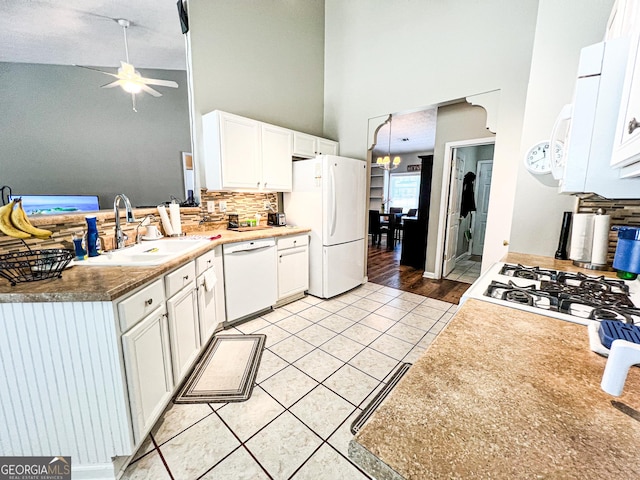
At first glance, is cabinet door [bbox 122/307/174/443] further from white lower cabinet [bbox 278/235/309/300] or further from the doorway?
the doorway

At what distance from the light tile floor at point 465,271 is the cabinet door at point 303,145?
2910 millimetres

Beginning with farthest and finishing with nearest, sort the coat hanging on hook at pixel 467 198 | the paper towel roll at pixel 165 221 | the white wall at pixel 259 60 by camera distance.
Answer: the coat hanging on hook at pixel 467 198 < the white wall at pixel 259 60 < the paper towel roll at pixel 165 221

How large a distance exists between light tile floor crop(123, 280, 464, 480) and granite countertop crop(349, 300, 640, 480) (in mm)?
979

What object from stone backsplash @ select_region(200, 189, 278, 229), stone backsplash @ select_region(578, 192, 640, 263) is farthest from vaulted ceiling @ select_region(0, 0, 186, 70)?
stone backsplash @ select_region(578, 192, 640, 263)

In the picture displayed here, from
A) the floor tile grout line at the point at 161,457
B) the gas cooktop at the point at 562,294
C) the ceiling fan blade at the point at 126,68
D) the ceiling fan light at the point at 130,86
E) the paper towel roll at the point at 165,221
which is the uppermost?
the ceiling fan blade at the point at 126,68

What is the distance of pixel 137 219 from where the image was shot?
7.29 feet

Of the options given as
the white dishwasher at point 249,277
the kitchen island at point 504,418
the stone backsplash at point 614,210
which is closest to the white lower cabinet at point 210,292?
the white dishwasher at point 249,277

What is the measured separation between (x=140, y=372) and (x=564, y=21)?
328 cm

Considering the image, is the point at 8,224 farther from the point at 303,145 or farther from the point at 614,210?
the point at 614,210

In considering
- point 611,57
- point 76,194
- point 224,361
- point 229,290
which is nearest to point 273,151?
point 229,290

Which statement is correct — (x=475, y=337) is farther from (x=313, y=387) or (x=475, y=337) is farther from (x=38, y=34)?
(x=38, y=34)

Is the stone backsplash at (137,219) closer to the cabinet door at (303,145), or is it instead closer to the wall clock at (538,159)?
the cabinet door at (303,145)

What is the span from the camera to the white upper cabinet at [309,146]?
3285mm

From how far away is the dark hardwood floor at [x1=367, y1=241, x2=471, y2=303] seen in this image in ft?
11.6
